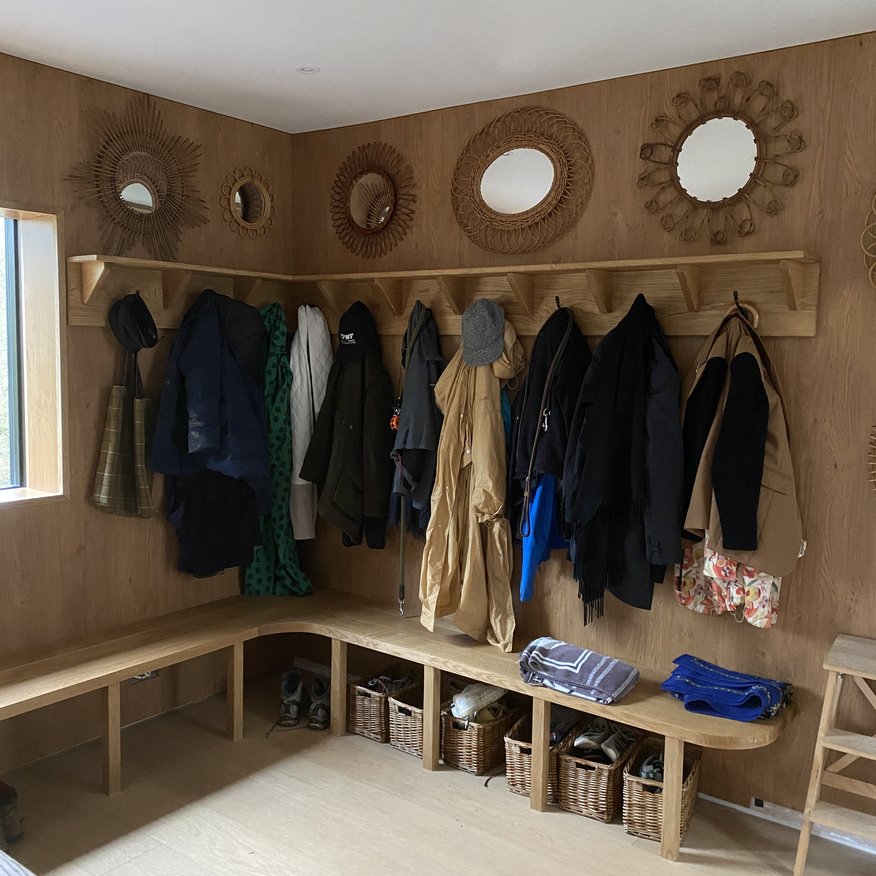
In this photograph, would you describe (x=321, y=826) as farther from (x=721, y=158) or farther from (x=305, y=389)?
(x=721, y=158)

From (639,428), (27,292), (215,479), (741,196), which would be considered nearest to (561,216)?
(741,196)

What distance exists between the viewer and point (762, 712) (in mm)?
2643

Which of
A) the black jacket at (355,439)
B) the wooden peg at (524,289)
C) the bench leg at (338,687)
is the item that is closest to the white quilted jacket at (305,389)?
the black jacket at (355,439)

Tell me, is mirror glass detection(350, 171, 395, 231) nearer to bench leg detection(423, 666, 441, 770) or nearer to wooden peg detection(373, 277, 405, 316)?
wooden peg detection(373, 277, 405, 316)

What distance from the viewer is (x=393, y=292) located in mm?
3604

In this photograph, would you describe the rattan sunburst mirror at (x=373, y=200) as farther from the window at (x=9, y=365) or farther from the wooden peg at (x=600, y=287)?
the window at (x=9, y=365)

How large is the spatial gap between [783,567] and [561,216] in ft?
4.75

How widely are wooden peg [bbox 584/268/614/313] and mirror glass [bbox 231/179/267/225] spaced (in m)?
1.58

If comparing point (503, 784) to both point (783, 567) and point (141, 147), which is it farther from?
point (141, 147)

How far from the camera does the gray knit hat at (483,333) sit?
3.25 m

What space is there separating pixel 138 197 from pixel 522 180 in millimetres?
1447

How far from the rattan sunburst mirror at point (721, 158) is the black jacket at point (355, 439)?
1.25 metres

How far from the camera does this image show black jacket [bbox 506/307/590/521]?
304 cm

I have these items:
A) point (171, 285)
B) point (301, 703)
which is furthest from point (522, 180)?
point (301, 703)
